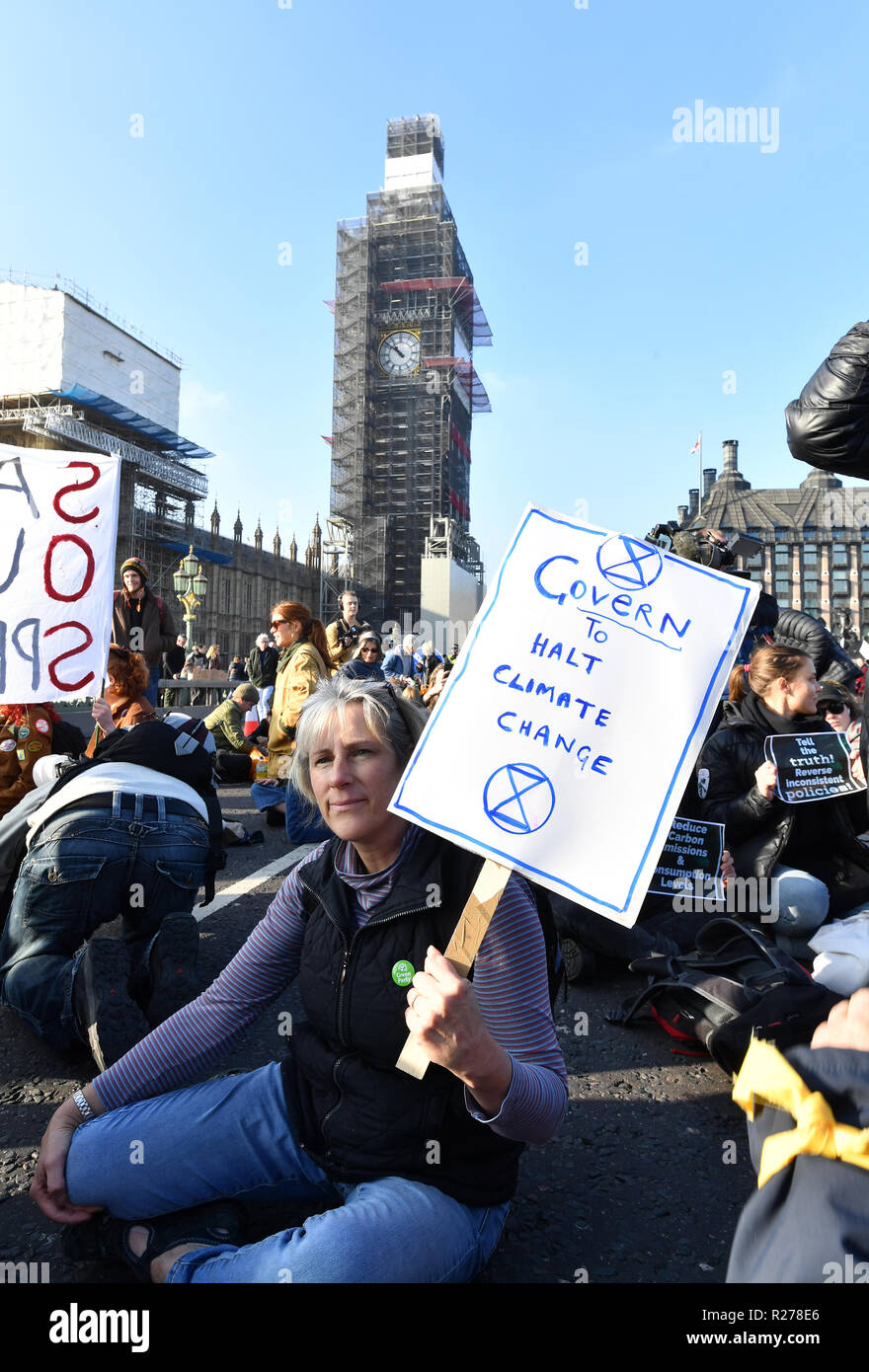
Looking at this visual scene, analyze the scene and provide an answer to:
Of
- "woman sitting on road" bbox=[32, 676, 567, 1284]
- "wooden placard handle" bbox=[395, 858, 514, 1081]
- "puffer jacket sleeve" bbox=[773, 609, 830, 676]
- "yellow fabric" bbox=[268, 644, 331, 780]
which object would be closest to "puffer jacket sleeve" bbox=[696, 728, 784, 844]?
"woman sitting on road" bbox=[32, 676, 567, 1284]

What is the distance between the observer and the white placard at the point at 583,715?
1.36 m

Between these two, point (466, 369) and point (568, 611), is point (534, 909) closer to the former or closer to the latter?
point (568, 611)

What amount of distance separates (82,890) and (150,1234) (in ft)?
4.07

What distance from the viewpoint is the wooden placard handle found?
1286 mm

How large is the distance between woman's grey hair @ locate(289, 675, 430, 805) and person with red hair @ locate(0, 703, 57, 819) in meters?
2.39

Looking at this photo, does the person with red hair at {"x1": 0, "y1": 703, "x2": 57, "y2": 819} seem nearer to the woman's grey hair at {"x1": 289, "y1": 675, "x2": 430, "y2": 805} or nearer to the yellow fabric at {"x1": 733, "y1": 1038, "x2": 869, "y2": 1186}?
the woman's grey hair at {"x1": 289, "y1": 675, "x2": 430, "y2": 805}

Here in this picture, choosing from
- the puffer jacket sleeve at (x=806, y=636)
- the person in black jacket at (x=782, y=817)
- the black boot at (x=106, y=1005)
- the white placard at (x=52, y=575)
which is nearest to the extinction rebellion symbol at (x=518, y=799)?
the black boot at (x=106, y=1005)

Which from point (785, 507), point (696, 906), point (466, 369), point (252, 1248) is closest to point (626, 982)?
point (696, 906)

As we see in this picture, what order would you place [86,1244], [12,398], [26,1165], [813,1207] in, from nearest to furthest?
[813,1207]
[86,1244]
[26,1165]
[12,398]

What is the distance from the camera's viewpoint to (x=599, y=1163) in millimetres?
2078

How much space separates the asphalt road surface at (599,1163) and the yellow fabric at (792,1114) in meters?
0.77

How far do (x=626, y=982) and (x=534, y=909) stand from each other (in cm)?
192

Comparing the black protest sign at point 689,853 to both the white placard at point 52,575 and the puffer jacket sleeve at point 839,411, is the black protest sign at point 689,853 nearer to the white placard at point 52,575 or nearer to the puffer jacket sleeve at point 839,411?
the puffer jacket sleeve at point 839,411

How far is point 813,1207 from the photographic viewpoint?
0.95 m
